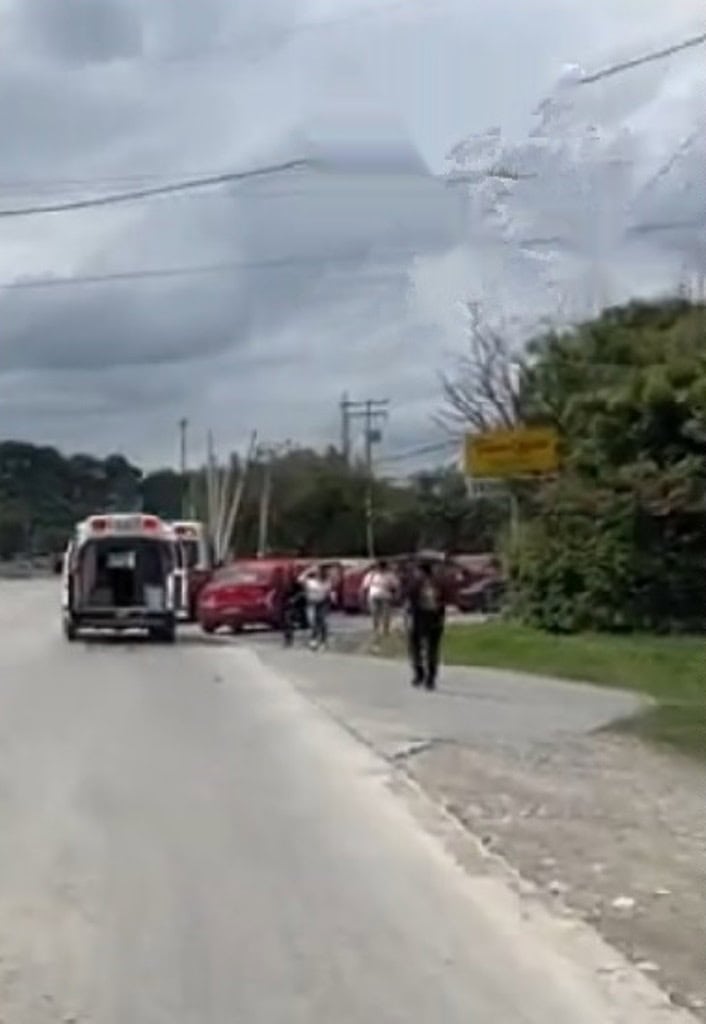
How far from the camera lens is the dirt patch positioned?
39.1 feet

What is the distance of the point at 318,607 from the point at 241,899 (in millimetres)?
35196

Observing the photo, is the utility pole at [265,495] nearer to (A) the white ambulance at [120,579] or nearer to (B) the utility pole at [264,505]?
(B) the utility pole at [264,505]

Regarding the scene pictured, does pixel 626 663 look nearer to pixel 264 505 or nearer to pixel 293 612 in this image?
pixel 293 612

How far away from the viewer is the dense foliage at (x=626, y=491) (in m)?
43.9

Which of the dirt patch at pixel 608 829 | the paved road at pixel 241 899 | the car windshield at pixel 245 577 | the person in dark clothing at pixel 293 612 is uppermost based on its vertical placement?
the car windshield at pixel 245 577

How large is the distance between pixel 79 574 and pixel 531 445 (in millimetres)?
9890

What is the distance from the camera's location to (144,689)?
3362 cm

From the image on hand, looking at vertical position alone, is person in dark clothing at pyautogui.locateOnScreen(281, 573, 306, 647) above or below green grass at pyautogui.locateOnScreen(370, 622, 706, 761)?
above

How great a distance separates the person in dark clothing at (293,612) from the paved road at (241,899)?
25381 mm

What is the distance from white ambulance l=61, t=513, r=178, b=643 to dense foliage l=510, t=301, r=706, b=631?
24.9 feet

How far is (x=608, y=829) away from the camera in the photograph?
16.8 m

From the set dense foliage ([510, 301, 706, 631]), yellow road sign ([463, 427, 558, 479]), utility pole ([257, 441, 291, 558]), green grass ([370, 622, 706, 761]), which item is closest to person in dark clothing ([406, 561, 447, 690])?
green grass ([370, 622, 706, 761])

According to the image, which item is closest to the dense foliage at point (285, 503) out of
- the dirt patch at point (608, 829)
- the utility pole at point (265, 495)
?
the utility pole at point (265, 495)

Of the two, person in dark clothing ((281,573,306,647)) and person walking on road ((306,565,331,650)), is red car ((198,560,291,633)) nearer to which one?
person in dark clothing ((281,573,306,647))
